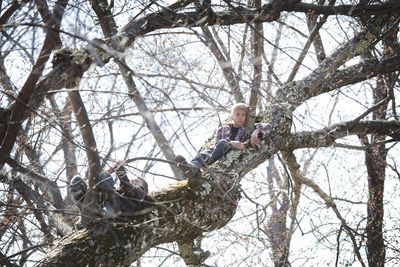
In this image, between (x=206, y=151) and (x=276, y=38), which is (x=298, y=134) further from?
(x=276, y=38)

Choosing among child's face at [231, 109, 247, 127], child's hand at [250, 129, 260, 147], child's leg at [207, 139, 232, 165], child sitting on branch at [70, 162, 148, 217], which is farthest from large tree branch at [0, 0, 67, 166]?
child's face at [231, 109, 247, 127]

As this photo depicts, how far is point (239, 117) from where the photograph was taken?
516 cm

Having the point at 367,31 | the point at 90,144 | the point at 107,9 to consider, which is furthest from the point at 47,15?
the point at 367,31

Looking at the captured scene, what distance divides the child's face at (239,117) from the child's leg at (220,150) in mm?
523

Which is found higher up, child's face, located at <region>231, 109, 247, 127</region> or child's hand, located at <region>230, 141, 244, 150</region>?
child's face, located at <region>231, 109, 247, 127</region>

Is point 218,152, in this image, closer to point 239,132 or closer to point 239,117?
point 239,132

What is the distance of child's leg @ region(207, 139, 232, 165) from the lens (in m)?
4.69

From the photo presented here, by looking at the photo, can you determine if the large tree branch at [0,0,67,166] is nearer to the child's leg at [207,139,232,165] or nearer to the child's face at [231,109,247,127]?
the child's leg at [207,139,232,165]

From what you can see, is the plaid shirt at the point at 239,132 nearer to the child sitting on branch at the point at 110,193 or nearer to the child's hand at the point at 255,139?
the child's hand at the point at 255,139

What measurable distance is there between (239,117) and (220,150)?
59 centimetres

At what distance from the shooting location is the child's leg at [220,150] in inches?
185

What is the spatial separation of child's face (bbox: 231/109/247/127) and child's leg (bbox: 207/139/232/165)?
0.52 m

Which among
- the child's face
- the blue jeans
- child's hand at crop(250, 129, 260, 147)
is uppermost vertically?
the child's face

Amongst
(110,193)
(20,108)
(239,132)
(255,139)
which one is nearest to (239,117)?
(239,132)
